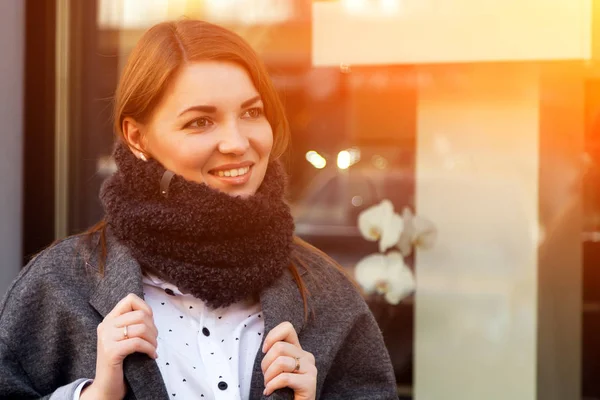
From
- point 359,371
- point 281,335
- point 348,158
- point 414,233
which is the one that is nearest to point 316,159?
point 348,158

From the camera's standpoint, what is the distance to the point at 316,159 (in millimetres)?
3254

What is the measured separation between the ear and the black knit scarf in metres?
0.02

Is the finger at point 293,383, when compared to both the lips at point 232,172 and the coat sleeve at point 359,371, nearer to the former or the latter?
the coat sleeve at point 359,371

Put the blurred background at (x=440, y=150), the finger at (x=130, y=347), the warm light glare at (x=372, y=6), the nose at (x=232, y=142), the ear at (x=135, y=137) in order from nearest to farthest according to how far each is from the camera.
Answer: the finger at (x=130, y=347), the nose at (x=232, y=142), the ear at (x=135, y=137), the blurred background at (x=440, y=150), the warm light glare at (x=372, y=6)

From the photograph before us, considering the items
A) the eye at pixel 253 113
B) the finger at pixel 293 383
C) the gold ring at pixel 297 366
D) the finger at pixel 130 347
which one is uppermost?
the eye at pixel 253 113

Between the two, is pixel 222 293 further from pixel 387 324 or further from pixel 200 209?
pixel 387 324

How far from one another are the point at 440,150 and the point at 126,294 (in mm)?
1950

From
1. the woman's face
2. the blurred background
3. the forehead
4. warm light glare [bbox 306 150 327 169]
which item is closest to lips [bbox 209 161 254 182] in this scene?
the woman's face

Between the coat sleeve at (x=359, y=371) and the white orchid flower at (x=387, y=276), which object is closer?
the coat sleeve at (x=359, y=371)

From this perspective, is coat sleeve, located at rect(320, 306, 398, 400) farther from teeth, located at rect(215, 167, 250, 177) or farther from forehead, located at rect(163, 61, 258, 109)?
forehead, located at rect(163, 61, 258, 109)

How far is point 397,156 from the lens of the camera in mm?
3246

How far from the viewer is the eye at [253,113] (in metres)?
1.56

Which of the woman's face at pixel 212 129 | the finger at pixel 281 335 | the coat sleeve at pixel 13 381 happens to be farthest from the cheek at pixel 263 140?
the coat sleeve at pixel 13 381

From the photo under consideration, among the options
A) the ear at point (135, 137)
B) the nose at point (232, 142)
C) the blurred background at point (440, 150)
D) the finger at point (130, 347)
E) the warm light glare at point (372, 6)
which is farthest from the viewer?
the warm light glare at point (372, 6)
